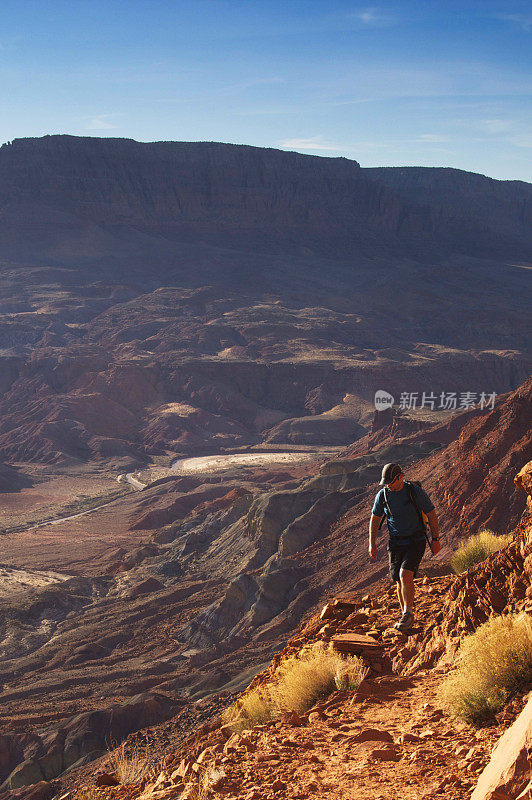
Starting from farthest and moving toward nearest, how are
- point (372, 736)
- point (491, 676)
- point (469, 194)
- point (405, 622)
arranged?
point (469, 194) → point (405, 622) → point (372, 736) → point (491, 676)

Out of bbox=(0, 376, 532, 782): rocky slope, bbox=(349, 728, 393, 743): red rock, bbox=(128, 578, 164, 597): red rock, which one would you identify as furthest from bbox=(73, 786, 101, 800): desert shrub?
bbox=(128, 578, 164, 597): red rock

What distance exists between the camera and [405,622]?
8.02 meters

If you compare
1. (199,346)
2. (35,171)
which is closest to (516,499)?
(199,346)

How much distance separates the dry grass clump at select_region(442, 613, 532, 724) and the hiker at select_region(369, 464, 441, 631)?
2.29 m

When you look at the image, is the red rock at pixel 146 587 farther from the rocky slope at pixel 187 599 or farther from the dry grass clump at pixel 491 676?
the dry grass clump at pixel 491 676

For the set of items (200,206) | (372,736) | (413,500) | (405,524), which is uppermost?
(200,206)

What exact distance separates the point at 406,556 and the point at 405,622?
0.70 m

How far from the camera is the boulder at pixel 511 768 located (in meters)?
4.12

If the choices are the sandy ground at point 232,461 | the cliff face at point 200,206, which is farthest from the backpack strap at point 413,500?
the cliff face at point 200,206

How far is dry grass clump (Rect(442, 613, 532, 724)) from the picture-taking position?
5723mm

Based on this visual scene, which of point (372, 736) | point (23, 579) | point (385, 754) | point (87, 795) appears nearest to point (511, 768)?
point (385, 754)

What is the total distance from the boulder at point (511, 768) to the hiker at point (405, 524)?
12.8ft

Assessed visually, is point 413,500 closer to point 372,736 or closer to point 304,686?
point 304,686

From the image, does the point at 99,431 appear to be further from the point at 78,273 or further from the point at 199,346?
the point at 78,273
